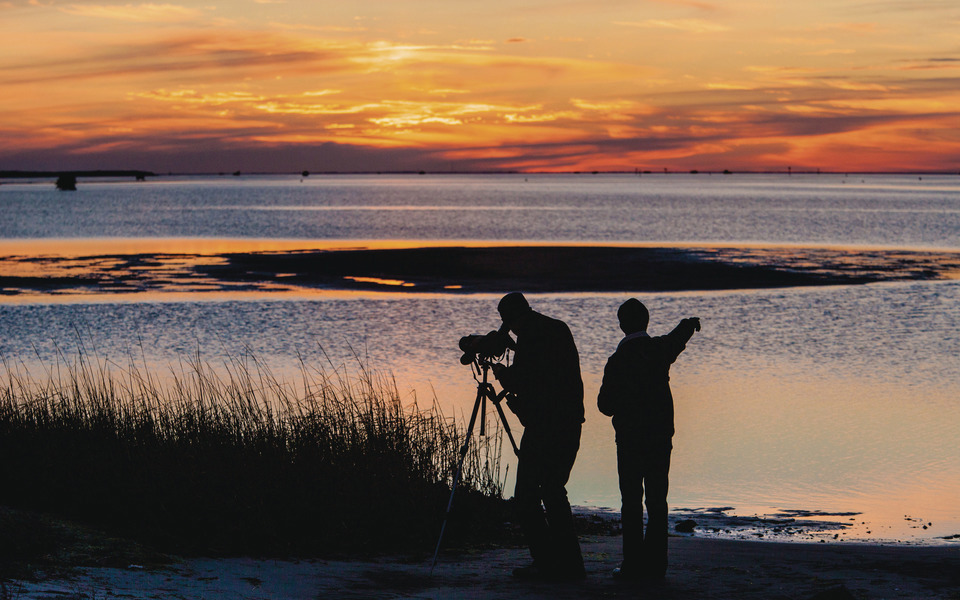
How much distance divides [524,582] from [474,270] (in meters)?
31.8

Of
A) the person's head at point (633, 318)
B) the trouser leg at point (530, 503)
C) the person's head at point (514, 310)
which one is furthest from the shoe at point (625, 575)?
the person's head at point (514, 310)

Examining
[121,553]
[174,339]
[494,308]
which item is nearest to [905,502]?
[121,553]

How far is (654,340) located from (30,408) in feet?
27.2

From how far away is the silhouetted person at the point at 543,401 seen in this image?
24.4 ft

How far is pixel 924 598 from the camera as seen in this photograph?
7.21 m

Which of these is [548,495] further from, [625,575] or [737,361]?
[737,361]

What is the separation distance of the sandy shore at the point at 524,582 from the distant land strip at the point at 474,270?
23683 mm

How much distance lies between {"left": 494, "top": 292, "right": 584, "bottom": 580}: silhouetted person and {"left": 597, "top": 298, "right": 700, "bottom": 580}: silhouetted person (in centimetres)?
30

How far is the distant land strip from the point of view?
110 ft

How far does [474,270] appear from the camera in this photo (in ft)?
129

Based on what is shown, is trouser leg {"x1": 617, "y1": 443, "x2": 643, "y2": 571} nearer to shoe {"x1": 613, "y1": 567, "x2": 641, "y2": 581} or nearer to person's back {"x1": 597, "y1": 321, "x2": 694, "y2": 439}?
shoe {"x1": 613, "y1": 567, "x2": 641, "y2": 581}

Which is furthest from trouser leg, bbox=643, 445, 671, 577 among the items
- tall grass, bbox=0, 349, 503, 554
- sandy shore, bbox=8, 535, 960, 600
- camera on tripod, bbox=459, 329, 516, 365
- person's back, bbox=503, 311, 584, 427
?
tall grass, bbox=0, 349, 503, 554

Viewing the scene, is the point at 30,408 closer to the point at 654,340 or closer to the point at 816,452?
the point at 654,340

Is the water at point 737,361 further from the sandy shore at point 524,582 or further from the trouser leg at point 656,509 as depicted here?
the trouser leg at point 656,509
